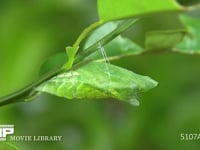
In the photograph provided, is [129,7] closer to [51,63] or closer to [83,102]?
[51,63]

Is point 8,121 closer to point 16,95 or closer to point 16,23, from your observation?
point 16,23

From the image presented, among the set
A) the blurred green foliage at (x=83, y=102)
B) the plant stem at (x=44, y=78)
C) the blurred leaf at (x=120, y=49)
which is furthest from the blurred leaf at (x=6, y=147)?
the blurred green foliage at (x=83, y=102)

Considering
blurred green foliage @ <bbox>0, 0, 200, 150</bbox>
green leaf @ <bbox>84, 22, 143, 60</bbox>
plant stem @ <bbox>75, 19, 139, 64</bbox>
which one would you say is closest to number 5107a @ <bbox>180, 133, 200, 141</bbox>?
blurred green foliage @ <bbox>0, 0, 200, 150</bbox>

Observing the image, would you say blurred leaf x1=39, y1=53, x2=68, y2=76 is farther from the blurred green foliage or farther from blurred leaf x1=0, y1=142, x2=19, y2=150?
the blurred green foliage

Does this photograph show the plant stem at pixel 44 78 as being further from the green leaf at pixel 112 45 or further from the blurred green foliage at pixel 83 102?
the blurred green foliage at pixel 83 102

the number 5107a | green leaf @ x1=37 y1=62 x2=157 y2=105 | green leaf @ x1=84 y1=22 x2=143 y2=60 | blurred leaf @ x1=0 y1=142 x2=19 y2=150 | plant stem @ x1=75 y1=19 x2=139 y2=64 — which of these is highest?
green leaf @ x1=84 y1=22 x2=143 y2=60
